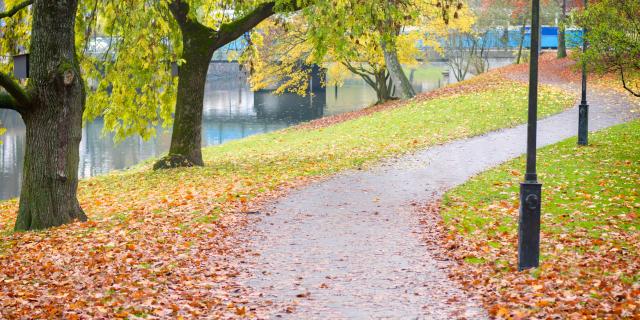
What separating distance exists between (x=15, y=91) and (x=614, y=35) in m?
11.6

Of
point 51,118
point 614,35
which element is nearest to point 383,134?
point 614,35

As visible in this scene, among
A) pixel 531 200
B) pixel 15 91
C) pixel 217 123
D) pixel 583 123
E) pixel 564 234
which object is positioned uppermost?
pixel 15 91

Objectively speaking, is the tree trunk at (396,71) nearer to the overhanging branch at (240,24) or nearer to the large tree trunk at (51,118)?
the overhanging branch at (240,24)

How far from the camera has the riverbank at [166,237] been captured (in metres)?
9.39

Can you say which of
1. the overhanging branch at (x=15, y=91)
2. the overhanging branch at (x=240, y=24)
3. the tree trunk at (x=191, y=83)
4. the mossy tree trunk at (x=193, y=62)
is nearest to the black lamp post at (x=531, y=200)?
the overhanging branch at (x=15, y=91)

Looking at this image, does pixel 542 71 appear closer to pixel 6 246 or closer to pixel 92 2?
pixel 92 2

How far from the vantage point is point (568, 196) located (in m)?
15.4

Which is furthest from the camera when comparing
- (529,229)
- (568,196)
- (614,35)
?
(614,35)

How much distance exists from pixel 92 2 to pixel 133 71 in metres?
1.89

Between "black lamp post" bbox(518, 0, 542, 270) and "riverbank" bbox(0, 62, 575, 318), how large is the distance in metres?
3.66

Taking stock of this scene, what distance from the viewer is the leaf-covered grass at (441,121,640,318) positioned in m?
9.01

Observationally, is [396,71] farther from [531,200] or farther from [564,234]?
[531,200]

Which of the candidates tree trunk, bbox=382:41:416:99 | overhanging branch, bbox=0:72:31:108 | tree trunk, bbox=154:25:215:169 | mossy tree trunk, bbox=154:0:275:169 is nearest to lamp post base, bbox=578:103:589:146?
mossy tree trunk, bbox=154:0:275:169

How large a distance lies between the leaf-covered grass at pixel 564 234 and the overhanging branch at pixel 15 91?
7.45m
